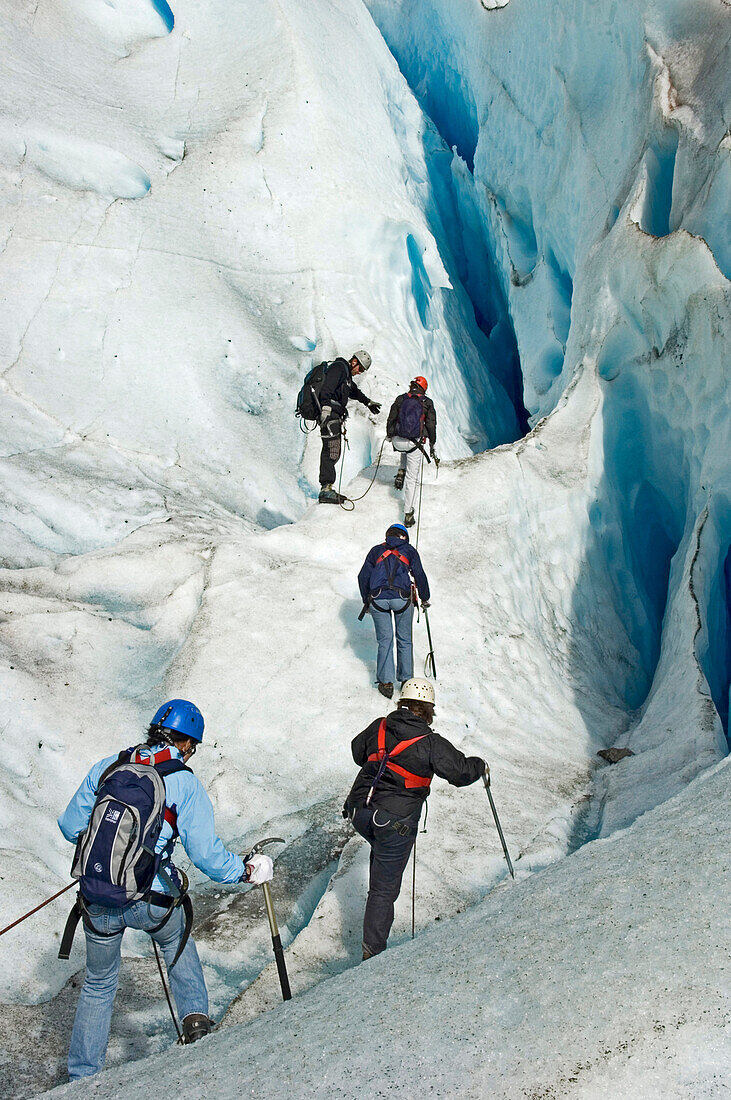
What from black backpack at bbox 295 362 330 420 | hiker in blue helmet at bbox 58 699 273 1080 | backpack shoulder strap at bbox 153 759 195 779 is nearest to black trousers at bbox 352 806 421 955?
hiker in blue helmet at bbox 58 699 273 1080

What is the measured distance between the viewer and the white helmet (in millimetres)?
3871

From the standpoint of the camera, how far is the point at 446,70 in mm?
15742

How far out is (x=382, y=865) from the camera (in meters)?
3.65

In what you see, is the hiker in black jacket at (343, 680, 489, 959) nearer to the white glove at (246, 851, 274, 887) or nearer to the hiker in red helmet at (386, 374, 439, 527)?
the white glove at (246, 851, 274, 887)

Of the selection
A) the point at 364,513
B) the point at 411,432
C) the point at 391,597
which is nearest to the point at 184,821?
the point at 391,597

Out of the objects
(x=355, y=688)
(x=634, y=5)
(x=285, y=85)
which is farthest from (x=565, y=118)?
(x=355, y=688)

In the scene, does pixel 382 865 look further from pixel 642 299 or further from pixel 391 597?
pixel 642 299

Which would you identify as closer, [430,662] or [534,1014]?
[534,1014]

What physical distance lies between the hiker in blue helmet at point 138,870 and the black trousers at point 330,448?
4.52 meters

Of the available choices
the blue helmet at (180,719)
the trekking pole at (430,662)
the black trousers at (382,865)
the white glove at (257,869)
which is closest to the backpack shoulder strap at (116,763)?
the blue helmet at (180,719)

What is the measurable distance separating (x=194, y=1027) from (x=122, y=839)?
0.88 m

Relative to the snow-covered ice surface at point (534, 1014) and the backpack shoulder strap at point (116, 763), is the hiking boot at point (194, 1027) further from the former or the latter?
the backpack shoulder strap at point (116, 763)

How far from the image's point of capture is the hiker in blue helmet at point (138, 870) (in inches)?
117

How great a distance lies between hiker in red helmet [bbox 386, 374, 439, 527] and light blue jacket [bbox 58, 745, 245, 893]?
173 inches
